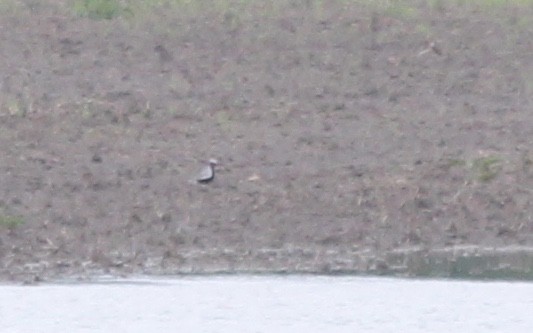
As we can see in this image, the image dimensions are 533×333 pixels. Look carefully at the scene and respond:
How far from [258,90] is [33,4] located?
3.22 metres

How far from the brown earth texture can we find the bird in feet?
0.24

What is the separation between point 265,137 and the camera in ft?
43.7

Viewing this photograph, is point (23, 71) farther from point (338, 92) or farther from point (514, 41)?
point (514, 41)

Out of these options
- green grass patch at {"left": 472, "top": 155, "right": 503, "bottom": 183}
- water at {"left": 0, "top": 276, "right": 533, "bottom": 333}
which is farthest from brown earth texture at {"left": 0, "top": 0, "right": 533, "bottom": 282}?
water at {"left": 0, "top": 276, "right": 533, "bottom": 333}

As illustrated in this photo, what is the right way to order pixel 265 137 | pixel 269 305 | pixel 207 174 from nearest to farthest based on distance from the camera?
pixel 269 305 → pixel 207 174 → pixel 265 137

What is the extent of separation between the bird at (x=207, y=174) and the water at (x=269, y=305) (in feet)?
5.90

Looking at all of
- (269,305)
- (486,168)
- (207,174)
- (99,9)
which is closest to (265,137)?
(207,174)

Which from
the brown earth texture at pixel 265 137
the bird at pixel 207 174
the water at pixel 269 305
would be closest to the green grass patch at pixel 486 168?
the brown earth texture at pixel 265 137

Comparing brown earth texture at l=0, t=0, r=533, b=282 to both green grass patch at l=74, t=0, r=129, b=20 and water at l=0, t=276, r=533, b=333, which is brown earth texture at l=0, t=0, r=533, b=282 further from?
water at l=0, t=276, r=533, b=333

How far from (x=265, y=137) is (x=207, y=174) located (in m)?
1.23

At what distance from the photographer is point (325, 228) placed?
11.5 meters

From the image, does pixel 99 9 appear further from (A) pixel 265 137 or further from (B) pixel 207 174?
(B) pixel 207 174

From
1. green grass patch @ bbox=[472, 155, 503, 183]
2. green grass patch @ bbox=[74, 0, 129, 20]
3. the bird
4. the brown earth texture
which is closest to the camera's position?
the brown earth texture

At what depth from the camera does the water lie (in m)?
9.48
